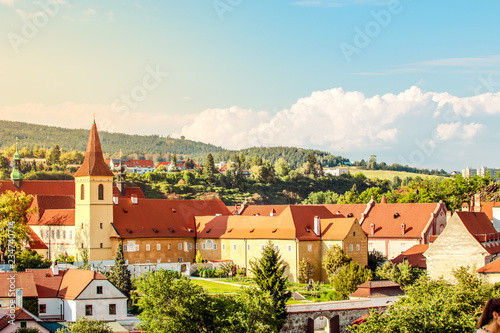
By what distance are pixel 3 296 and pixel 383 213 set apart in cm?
4903

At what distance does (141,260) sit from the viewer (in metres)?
67.4

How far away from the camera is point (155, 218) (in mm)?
71812

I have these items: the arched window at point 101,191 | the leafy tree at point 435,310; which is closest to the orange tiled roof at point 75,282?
the arched window at point 101,191

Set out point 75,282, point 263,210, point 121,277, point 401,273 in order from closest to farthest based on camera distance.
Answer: point 75,282 < point 121,277 < point 401,273 < point 263,210

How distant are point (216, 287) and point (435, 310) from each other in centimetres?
2115

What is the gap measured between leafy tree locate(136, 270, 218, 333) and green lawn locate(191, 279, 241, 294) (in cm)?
1194

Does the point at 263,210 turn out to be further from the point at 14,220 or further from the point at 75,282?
the point at 75,282

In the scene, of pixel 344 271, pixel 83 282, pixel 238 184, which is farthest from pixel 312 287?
pixel 238 184

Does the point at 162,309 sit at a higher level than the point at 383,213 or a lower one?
lower

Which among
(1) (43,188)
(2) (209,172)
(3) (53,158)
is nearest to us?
(1) (43,188)

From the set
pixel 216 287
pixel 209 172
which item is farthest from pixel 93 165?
pixel 209 172

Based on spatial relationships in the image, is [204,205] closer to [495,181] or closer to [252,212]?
[252,212]

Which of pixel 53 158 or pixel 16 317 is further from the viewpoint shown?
pixel 53 158

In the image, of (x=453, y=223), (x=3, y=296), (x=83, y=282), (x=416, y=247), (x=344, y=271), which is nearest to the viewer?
(x=3, y=296)
